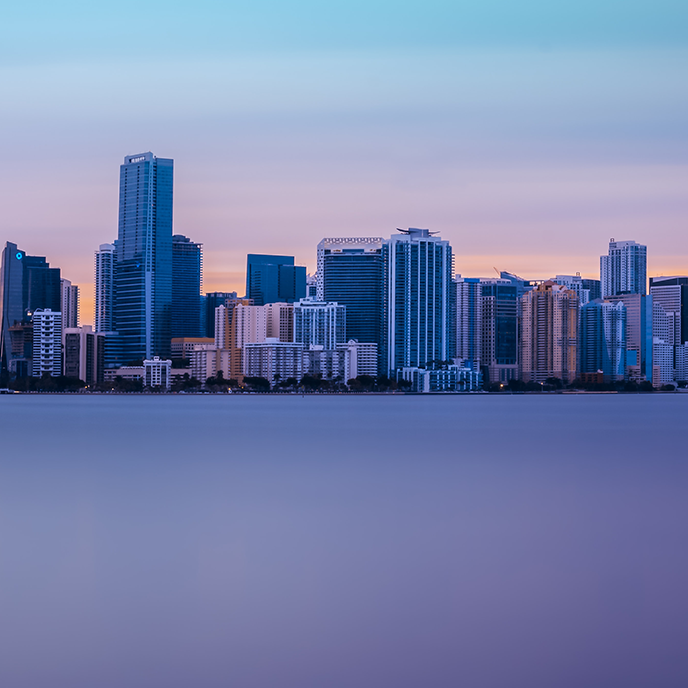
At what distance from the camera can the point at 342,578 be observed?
723 inches

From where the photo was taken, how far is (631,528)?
80.4 ft

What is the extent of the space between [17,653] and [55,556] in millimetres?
6930

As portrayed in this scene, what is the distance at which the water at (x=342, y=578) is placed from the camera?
1289cm

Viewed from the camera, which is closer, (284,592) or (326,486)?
(284,592)

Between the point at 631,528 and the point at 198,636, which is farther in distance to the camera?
the point at 631,528

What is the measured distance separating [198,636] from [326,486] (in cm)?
2075

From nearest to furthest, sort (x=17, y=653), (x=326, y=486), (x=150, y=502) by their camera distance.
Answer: (x=17, y=653) < (x=150, y=502) < (x=326, y=486)

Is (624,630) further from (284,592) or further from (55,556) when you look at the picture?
(55,556)

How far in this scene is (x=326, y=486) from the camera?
34875 millimetres

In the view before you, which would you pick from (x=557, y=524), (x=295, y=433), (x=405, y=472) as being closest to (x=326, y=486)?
(x=405, y=472)

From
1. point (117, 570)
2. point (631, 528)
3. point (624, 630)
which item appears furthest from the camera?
point (631, 528)

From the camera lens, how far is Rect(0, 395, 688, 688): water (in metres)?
A: 12.9

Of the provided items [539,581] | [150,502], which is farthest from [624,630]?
[150,502]

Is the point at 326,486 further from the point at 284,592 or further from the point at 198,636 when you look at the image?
the point at 198,636
